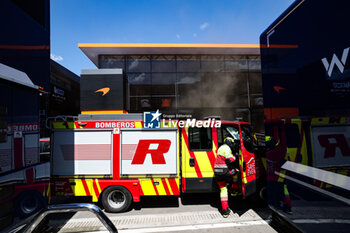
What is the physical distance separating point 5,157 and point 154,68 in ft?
54.1

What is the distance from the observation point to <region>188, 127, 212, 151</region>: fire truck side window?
485 centimetres

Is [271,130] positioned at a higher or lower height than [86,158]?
higher

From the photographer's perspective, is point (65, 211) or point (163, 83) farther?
point (163, 83)

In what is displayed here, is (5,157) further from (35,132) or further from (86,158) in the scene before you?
(86,158)

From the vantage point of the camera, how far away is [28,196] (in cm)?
208

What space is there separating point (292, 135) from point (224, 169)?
204 cm

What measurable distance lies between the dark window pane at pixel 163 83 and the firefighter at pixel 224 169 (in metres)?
13.2

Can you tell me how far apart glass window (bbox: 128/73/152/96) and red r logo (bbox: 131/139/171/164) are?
42.5 ft

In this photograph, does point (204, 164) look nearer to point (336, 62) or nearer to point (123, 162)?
point (123, 162)

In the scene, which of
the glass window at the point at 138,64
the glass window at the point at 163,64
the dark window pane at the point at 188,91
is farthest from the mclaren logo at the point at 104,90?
the glass window at the point at 163,64

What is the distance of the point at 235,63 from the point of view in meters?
18.1

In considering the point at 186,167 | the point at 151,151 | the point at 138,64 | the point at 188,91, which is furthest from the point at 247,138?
the point at 138,64

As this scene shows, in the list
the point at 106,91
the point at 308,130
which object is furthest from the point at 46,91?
the point at 106,91

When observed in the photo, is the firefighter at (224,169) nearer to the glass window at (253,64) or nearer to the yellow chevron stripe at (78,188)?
the yellow chevron stripe at (78,188)
